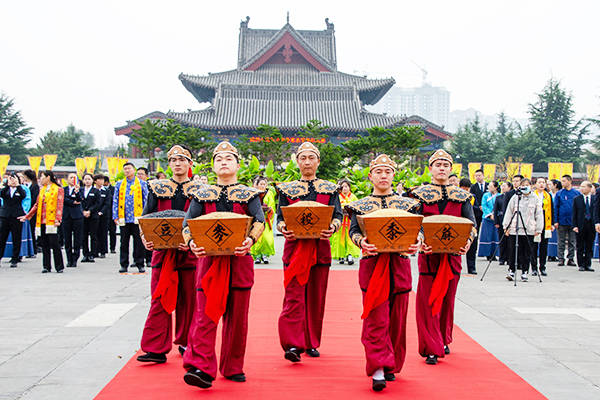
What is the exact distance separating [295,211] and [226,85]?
2872 cm

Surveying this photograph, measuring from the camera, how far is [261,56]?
1355 inches

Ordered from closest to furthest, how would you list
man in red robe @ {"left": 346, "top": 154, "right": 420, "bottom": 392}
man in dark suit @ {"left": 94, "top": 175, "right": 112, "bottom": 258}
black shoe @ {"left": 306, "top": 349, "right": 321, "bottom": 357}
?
man in red robe @ {"left": 346, "top": 154, "right": 420, "bottom": 392}, black shoe @ {"left": 306, "top": 349, "right": 321, "bottom": 357}, man in dark suit @ {"left": 94, "top": 175, "right": 112, "bottom": 258}

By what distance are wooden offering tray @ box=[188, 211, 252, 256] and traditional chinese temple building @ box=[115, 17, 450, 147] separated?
25741mm

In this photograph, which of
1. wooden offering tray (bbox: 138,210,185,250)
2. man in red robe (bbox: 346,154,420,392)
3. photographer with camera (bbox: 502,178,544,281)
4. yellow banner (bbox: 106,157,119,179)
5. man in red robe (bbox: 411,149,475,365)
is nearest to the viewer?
man in red robe (bbox: 346,154,420,392)

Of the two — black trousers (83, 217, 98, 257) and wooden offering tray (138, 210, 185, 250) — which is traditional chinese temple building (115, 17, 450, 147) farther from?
wooden offering tray (138, 210, 185, 250)

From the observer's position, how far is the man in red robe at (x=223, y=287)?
3.58 m

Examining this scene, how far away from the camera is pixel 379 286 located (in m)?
3.76

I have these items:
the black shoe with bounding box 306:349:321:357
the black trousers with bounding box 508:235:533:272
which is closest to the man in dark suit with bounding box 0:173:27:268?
the black shoe with bounding box 306:349:321:357

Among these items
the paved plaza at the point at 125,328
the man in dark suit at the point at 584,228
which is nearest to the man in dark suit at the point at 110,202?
the paved plaza at the point at 125,328

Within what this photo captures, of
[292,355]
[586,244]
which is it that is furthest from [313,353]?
[586,244]

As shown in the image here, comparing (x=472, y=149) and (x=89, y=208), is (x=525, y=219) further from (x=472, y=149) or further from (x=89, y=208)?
(x=472, y=149)

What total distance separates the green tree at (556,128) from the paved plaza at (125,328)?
2632 centimetres

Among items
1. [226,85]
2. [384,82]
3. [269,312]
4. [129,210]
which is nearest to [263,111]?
[226,85]

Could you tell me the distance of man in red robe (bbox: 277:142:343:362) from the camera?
14.3 ft
